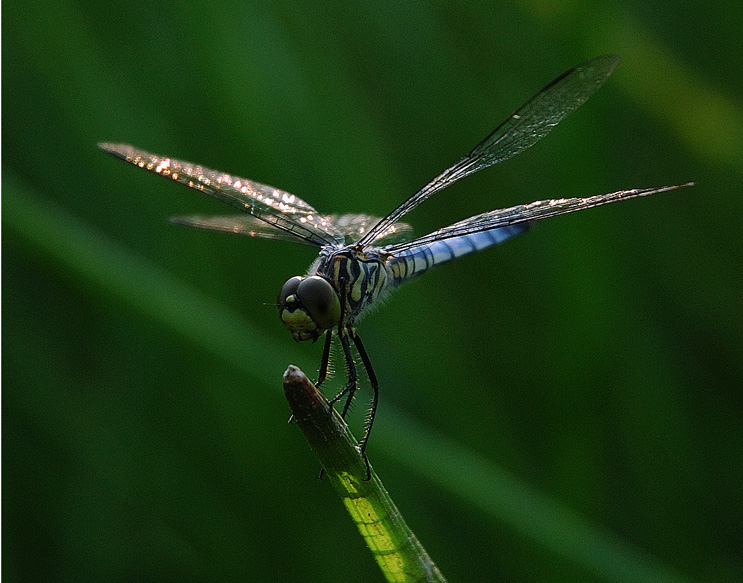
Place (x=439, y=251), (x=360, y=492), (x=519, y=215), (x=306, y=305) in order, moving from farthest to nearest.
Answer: (x=439, y=251) → (x=519, y=215) → (x=306, y=305) → (x=360, y=492)

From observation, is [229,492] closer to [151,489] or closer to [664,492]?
[151,489]

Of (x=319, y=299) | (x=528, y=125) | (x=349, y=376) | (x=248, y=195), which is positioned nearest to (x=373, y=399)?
(x=349, y=376)

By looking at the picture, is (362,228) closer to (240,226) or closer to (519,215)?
(240,226)

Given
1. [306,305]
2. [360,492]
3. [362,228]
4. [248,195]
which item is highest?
[248,195]

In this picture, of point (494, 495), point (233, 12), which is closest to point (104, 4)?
point (233, 12)

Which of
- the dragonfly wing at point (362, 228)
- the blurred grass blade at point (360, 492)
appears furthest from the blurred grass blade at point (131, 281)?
the blurred grass blade at point (360, 492)

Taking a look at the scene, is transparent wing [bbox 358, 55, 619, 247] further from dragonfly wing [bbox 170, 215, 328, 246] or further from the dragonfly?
dragonfly wing [bbox 170, 215, 328, 246]

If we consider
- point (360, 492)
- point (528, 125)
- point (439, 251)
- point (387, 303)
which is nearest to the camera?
point (360, 492)
